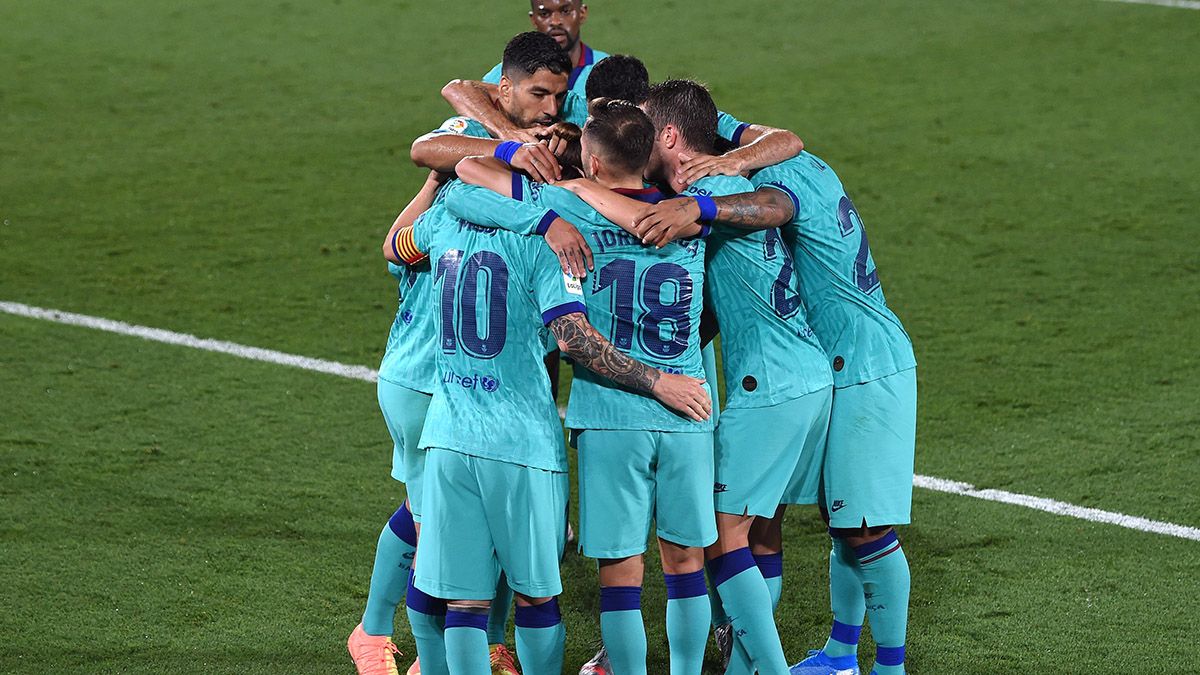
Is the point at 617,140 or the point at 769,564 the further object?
the point at 769,564

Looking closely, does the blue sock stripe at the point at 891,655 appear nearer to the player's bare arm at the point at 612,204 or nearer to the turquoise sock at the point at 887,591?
the turquoise sock at the point at 887,591

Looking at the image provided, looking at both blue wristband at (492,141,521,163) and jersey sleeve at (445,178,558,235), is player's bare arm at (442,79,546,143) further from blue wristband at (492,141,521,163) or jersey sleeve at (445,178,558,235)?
jersey sleeve at (445,178,558,235)

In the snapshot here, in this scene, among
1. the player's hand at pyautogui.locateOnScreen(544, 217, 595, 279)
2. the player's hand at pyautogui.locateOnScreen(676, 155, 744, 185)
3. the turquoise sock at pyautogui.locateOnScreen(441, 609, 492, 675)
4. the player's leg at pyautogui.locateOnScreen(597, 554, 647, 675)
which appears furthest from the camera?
the player's hand at pyautogui.locateOnScreen(676, 155, 744, 185)

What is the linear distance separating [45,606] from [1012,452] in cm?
356

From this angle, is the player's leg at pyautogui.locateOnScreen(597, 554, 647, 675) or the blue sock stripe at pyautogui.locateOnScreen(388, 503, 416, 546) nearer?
the player's leg at pyautogui.locateOnScreen(597, 554, 647, 675)

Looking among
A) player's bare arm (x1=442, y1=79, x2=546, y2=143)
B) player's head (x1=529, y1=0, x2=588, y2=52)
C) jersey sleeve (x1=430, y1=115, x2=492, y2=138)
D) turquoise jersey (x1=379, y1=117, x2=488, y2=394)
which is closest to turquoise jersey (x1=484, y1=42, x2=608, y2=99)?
player's head (x1=529, y1=0, x2=588, y2=52)

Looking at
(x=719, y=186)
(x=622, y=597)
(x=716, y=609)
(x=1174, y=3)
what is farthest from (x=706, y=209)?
(x=1174, y=3)

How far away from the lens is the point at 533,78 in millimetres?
4398

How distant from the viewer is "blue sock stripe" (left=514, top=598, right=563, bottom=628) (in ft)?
12.7

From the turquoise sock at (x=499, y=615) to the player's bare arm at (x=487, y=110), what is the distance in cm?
120

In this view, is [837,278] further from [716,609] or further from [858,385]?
[716,609]

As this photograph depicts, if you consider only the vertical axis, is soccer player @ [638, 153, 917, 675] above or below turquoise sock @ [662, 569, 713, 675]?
above

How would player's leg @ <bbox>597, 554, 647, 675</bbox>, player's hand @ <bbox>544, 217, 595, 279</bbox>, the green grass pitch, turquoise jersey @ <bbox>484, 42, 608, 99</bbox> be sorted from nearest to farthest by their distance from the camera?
player's hand @ <bbox>544, 217, 595, 279</bbox> < player's leg @ <bbox>597, 554, 647, 675</bbox> < the green grass pitch < turquoise jersey @ <bbox>484, 42, 608, 99</bbox>

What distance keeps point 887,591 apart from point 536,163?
1484mm
